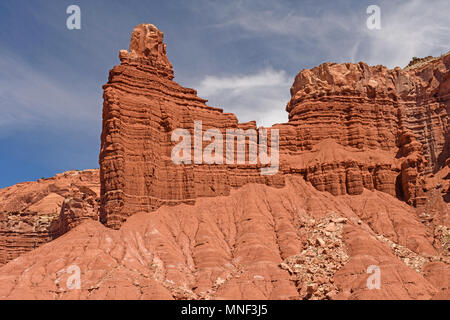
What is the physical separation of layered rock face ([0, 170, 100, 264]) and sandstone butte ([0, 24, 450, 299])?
350mm

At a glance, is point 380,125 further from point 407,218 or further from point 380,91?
point 407,218

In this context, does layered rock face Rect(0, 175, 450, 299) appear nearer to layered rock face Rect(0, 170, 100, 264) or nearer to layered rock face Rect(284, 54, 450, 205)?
layered rock face Rect(284, 54, 450, 205)

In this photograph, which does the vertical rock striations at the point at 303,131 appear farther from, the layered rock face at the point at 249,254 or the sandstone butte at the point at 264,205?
the layered rock face at the point at 249,254

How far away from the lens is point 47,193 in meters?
112

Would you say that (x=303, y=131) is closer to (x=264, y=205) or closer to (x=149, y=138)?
(x=264, y=205)

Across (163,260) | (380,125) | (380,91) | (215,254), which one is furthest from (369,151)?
(163,260)

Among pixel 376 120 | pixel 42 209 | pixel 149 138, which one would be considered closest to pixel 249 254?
pixel 149 138

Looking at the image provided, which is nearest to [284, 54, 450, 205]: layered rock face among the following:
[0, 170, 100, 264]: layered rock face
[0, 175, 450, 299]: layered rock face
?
[0, 175, 450, 299]: layered rock face

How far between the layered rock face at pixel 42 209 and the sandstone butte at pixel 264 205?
0.35 metres

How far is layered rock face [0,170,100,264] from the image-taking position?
73062 mm

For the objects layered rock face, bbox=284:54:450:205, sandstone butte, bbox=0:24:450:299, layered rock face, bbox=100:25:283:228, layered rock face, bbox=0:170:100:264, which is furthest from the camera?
layered rock face, bbox=284:54:450:205

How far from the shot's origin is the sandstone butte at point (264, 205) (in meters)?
51.9

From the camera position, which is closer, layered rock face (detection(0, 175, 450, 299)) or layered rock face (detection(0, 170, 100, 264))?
layered rock face (detection(0, 175, 450, 299))

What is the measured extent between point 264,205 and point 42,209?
170 feet
